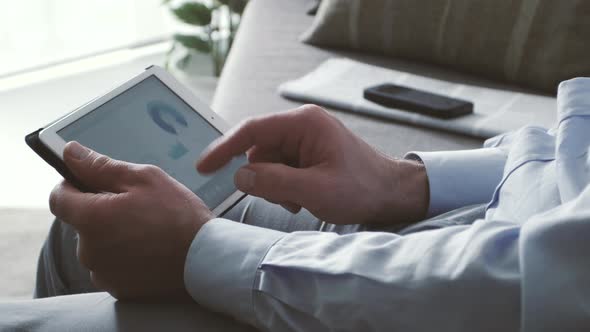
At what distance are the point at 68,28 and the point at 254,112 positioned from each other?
6.42ft

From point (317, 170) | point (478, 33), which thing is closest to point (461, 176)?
point (317, 170)

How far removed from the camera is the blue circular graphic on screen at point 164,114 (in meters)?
0.84

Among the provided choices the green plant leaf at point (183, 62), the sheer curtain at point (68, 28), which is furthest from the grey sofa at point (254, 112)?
the sheer curtain at point (68, 28)

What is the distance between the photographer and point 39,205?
193cm

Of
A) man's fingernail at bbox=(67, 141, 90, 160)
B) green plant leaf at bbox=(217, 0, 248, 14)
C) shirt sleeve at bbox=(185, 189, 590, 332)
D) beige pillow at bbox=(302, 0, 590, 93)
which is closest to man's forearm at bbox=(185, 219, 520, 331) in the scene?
shirt sleeve at bbox=(185, 189, 590, 332)

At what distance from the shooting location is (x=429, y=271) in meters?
0.54

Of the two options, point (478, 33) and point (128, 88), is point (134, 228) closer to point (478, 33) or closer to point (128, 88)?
point (128, 88)

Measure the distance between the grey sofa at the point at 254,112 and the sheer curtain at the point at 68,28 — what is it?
1227mm

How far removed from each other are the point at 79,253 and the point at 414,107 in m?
0.69

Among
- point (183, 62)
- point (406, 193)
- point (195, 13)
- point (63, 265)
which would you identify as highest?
point (406, 193)

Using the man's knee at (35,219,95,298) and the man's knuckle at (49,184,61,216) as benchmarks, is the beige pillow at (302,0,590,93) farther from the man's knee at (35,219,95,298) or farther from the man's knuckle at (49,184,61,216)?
the man's knuckle at (49,184,61,216)

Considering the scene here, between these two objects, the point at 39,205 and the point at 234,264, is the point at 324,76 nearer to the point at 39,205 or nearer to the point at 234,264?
the point at 234,264

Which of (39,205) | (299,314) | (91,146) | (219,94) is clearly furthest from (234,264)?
(39,205)

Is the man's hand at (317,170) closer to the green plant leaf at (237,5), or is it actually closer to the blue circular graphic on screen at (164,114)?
the blue circular graphic on screen at (164,114)
